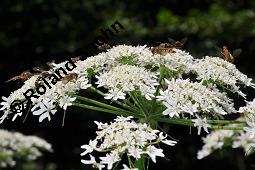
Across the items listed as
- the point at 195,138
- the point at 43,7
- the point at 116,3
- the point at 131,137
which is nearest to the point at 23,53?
the point at 43,7

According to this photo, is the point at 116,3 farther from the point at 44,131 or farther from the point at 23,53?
the point at 44,131

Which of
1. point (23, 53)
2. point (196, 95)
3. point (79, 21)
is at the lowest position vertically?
point (196, 95)

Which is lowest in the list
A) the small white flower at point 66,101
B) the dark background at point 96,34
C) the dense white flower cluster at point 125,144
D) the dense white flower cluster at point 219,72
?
the dense white flower cluster at point 125,144

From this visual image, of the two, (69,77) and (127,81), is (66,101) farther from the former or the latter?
(127,81)

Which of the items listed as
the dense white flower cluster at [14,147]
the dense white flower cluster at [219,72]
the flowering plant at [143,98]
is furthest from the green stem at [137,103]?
the dense white flower cluster at [14,147]

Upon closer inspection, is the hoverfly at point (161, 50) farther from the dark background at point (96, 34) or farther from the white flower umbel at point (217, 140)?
the dark background at point (96, 34)

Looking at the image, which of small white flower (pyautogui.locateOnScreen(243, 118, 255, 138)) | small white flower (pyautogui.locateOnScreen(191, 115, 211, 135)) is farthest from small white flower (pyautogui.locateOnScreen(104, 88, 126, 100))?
small white flower (pyautogui.locateOnScreen(243, 118, 255, 138))
